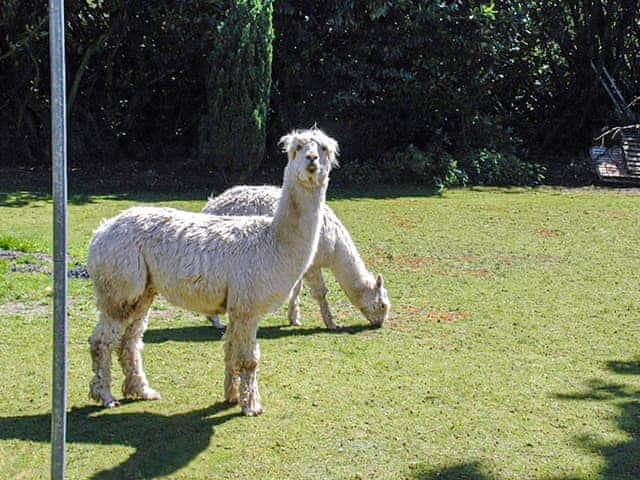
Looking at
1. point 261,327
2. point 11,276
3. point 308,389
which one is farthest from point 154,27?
point 308,389

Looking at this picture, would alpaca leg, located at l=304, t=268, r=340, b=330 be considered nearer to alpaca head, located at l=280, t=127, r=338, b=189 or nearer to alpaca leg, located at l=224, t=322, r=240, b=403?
alpaca leg, located at l=224, t=322, r=240, b=403

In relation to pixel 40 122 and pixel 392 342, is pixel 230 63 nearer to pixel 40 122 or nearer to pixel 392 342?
pixel 40 122

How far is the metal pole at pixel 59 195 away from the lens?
143 inches

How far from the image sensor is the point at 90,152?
2047 cm

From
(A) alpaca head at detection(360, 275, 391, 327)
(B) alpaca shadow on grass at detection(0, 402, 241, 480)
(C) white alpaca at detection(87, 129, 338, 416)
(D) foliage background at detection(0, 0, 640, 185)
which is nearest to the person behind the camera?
(B) alpaca shadow on grass at detection(0, 402, 241, 480)

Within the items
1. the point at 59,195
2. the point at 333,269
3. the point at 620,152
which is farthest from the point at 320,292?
the point at 620,152

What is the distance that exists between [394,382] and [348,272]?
2104 millimetres

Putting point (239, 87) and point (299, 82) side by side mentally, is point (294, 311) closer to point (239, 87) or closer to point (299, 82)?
point (239, 87)

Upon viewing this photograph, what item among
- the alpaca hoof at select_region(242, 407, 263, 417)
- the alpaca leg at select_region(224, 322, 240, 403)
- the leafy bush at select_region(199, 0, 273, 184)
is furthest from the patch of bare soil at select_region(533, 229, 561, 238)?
the alpaca hoof at select_region(242, 407, 263, 417)

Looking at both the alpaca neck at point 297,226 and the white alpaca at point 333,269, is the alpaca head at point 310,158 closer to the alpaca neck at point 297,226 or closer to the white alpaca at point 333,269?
the alpaca neck at point 297,226

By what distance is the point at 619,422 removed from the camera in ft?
20.9

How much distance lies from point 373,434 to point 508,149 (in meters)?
16.4

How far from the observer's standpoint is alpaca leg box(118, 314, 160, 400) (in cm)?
652

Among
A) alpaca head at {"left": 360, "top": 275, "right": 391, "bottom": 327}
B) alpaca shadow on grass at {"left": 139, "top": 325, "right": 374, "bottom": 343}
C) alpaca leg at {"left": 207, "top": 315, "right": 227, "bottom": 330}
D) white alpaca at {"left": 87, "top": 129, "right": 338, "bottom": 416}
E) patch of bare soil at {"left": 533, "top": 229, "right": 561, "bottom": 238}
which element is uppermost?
white alpaca at {"left": 87, "top": 129, "right": 338, "bottom": 416}
